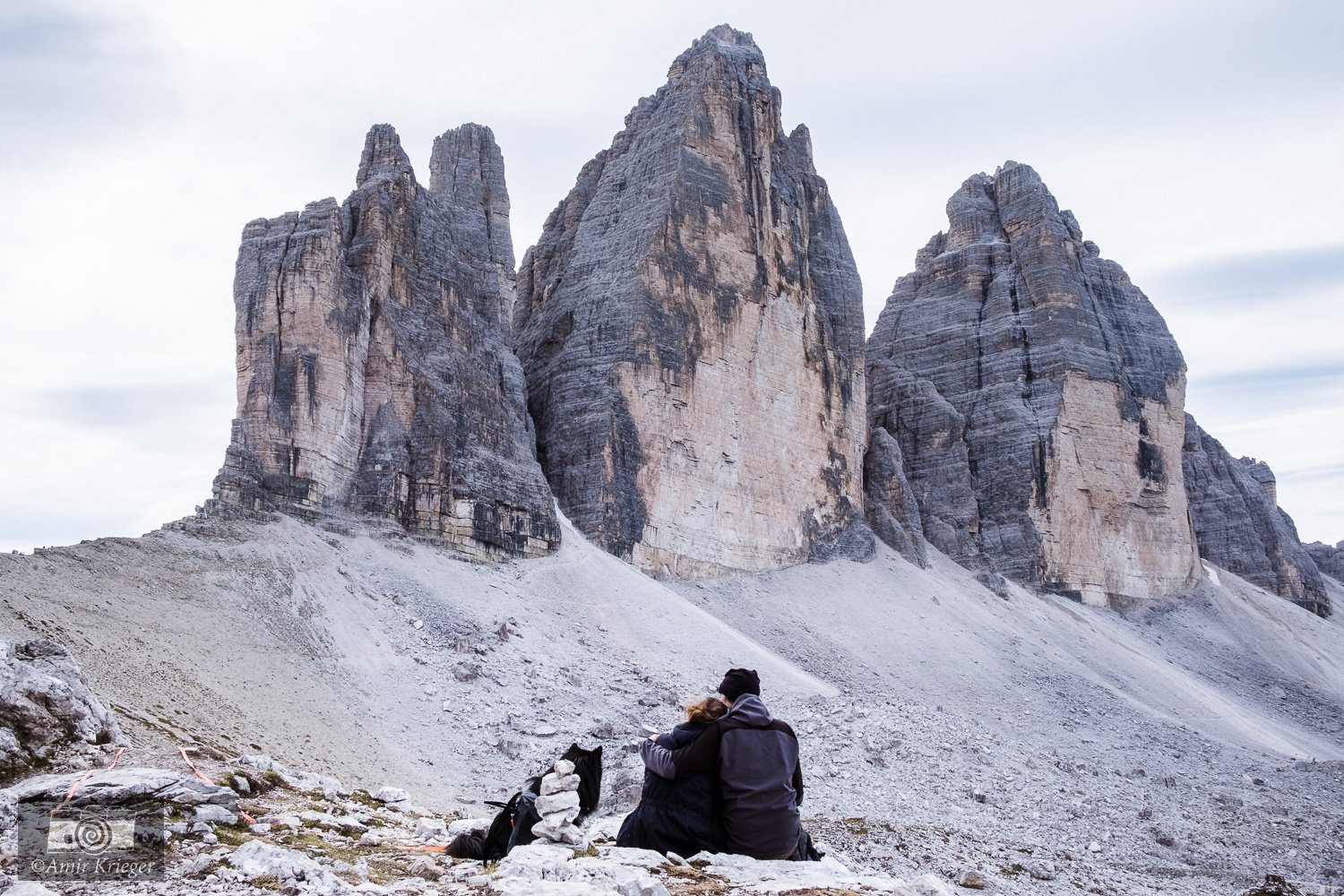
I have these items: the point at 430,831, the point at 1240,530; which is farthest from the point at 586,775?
the point at 1240,530

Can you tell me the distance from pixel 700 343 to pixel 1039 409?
918 inches

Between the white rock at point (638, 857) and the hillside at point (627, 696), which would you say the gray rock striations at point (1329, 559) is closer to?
the hillside at point (627, 696)

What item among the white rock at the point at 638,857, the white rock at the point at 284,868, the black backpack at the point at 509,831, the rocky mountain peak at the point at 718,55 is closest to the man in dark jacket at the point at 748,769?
the white rock at the point at 638,857

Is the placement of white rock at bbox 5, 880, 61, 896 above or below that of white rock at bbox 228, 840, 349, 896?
Answer: above

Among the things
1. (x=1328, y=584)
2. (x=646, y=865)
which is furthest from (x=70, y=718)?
(x=1328, y=584)

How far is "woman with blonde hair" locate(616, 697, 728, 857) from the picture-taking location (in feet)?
26.3

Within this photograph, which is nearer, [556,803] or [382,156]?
[556,803]

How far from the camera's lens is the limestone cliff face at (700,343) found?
37500mm

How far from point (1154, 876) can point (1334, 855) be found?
16.8ft

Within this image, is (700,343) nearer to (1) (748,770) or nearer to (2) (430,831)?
(2) (430,831)

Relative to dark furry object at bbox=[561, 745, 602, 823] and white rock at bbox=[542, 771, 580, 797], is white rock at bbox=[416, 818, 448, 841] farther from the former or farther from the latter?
white rock at bbox=[542, 771, 580, 797]

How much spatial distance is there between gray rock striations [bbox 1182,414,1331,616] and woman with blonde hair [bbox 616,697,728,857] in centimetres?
6655

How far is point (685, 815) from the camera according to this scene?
809 centimetres

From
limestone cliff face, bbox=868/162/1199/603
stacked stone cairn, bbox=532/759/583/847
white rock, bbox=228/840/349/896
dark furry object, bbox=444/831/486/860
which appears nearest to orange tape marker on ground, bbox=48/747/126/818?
white rock, bbox=228/840/349/896
